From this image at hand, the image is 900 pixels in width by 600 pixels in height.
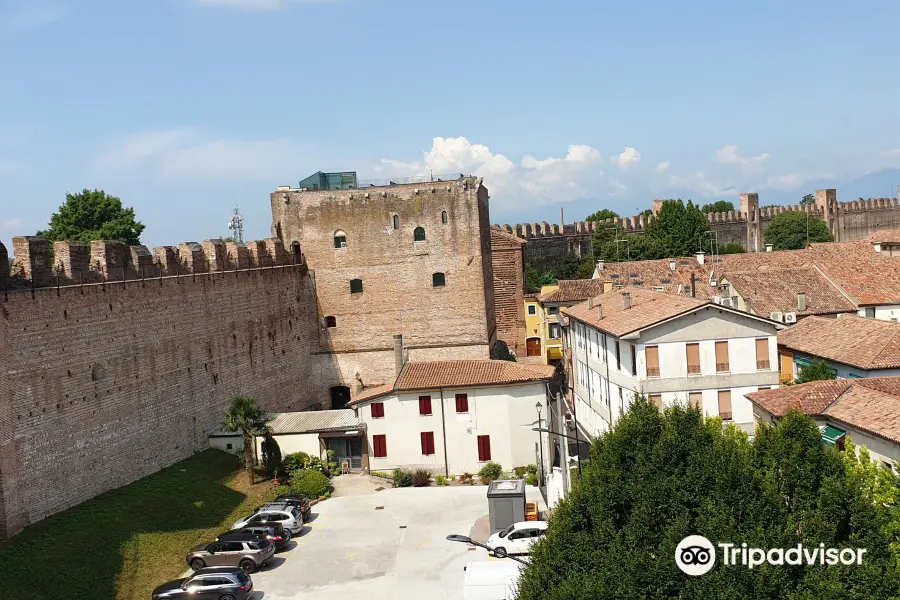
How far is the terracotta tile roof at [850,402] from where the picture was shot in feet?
68.8

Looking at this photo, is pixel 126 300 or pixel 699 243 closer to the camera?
pixel 126 300

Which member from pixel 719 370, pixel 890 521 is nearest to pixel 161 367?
pixel 719 370

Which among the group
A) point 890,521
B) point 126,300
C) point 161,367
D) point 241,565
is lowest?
point 241,565

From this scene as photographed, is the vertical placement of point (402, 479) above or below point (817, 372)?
below

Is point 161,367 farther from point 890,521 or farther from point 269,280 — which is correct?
point 890,521

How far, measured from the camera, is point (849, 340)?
31.0 m

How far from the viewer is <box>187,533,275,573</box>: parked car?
2430cm

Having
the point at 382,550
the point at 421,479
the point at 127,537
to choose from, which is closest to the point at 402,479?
the point at 421,479

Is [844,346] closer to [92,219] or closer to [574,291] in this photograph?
[574,291]

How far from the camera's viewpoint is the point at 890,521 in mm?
15484

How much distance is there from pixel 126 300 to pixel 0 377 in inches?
262

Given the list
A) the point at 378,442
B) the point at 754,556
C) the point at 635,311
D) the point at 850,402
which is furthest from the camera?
the point at 378,442

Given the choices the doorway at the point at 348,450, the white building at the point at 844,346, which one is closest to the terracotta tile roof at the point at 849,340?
the white building at the point at 844,346

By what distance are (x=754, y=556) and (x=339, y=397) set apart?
3126 centimetres
